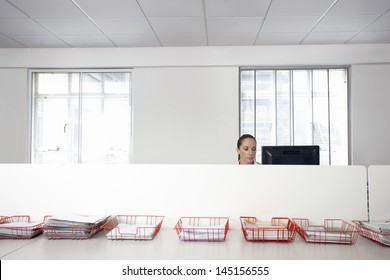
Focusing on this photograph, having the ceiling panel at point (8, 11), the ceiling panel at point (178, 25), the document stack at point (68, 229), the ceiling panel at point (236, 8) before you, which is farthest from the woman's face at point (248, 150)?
the ceiling panel at point (8, 11)

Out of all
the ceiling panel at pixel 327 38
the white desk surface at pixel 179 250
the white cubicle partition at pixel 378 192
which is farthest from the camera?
the ceiling panel at pixel 327 38

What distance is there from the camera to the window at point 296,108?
454 centimetres

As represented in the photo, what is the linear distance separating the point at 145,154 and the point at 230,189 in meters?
2.89

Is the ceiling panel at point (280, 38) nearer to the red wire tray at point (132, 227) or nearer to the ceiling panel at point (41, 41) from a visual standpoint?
the ceiling panel at point (41, 41)

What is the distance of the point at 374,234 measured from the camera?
1312 millimetres

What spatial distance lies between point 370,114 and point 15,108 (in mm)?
4794

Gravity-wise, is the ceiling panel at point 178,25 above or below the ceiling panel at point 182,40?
below

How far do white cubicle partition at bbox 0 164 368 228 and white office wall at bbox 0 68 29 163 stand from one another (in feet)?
10.3

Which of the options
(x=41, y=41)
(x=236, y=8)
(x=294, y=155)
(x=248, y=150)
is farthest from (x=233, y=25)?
(x=41, y=41)

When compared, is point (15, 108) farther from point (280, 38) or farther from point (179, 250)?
point (179, 250)

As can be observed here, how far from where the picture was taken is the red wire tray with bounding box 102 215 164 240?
135 centimetres

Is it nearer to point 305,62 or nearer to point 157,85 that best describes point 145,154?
→ point 157,85

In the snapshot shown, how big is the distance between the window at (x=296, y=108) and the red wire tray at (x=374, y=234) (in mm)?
3177

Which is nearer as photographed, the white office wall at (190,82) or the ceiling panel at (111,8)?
the ceiling panel at (111,8)
